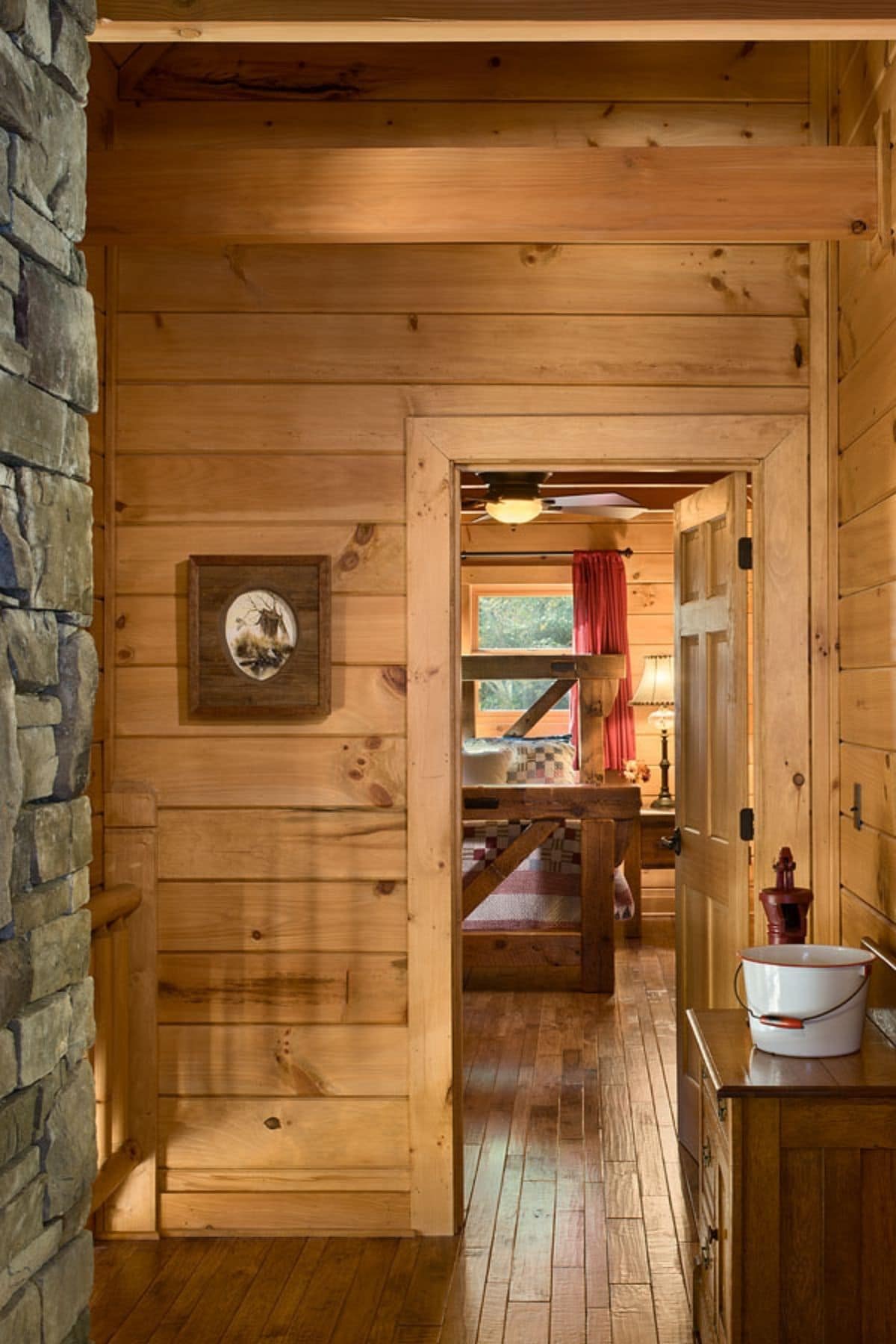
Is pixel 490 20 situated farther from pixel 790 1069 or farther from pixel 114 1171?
pixel 114 1171

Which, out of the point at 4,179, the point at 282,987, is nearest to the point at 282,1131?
the point at 282,987

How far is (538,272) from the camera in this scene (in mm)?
4090

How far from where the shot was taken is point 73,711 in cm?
229

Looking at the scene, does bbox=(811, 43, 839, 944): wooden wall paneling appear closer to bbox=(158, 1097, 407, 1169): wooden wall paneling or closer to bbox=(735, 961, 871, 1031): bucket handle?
bbox=(735, 961, 871, 1031): bucket handle

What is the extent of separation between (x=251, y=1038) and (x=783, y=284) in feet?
8.46

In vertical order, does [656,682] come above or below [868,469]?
below

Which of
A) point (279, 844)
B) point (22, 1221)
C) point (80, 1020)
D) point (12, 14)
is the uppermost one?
point (12, 14)

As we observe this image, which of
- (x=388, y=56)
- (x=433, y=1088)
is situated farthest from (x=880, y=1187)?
(x=388, y=56)

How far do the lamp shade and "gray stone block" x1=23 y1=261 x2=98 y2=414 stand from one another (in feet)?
24.9

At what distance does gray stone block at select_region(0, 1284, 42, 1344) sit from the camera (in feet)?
6.66

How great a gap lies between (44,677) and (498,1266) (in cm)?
235

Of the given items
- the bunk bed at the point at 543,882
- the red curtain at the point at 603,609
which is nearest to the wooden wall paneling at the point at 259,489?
the bunk bed at the point at 543,882

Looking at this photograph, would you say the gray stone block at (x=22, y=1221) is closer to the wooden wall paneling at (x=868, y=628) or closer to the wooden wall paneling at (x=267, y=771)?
the wooden wall paneling at (x=267, y=771)

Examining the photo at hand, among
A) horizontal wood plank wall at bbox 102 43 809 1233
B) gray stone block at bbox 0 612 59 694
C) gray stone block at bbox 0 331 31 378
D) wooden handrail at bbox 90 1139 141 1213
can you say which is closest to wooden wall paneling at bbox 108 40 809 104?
horizontal wood plank wall at bbox 102 43 809 1233
